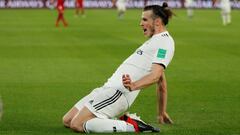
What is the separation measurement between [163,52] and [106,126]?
1.41 metres

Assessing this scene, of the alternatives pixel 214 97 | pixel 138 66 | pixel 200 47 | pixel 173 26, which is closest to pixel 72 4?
pixel 173 26

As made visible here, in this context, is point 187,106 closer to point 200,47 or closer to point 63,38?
point 200,47

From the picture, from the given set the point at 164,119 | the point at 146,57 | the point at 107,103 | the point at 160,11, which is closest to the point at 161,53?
the point at 146,57

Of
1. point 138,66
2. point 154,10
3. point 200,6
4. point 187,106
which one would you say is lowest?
point 200,6

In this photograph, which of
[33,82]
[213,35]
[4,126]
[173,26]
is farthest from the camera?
[173,26]

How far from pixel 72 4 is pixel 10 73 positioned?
48.3m

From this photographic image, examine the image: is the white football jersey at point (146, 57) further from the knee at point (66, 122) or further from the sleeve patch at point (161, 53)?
the knee at point (66, 122)

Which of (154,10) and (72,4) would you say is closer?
(154,10)

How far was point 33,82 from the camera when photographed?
17797 millimetres

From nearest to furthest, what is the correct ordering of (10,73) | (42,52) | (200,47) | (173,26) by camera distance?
(10,73), (42,52), (200,47), (173,26)

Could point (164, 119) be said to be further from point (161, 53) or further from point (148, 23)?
point (148, 23)

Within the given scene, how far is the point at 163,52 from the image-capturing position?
10.4m

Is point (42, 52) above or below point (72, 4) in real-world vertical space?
above

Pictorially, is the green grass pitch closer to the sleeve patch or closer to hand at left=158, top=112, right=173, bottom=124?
hand at left=158, top=112, right=173, bottom=124
